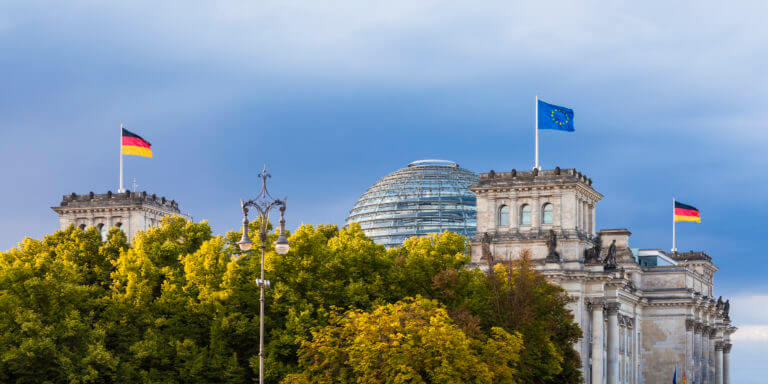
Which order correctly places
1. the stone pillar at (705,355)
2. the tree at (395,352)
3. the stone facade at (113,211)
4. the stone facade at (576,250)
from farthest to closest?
the stone pillar at (705,355) → the stone facade at (113,211) → the stone facade at (576,250) → the tree at (395,352)

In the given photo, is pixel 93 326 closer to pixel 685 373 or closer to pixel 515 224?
pixel 515 224

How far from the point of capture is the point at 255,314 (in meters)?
86.0

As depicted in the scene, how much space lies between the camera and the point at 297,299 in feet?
280

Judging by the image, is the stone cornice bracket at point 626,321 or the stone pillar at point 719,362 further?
the stone pillar at point 719,362

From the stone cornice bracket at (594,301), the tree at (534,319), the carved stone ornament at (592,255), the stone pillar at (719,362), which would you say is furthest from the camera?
the stone pillar at (719,362)

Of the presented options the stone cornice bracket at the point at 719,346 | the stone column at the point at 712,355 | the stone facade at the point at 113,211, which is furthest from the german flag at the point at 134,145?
the stone cornice bracket at the point at 719,346

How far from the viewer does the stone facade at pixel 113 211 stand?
137125mm

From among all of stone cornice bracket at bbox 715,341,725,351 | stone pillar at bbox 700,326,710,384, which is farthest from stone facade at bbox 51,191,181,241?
stone cornice bracket at bbox 715,341,725,351

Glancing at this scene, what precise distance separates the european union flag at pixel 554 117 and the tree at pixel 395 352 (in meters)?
43.1

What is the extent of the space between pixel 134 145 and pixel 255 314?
1676 inches

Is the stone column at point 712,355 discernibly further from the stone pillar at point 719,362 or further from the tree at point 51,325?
the tree at point 51,325

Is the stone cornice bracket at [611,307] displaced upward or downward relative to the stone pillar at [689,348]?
upward

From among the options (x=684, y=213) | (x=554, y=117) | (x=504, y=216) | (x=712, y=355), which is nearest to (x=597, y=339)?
(x=504, y=216)

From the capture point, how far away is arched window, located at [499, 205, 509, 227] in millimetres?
118562
